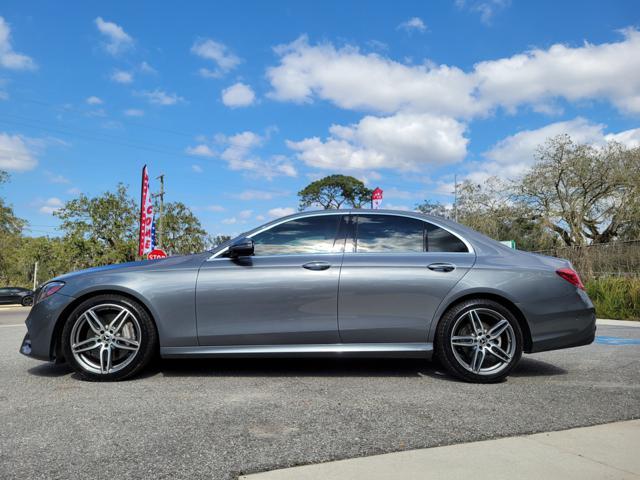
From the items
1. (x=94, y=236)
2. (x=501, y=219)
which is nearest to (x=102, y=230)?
(x=94, y=236)

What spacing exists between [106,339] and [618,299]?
1221 cm

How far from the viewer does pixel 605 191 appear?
2877 cm

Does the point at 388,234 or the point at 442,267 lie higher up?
the point at 388,234

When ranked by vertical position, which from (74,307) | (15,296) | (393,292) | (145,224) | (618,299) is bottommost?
(15,296)

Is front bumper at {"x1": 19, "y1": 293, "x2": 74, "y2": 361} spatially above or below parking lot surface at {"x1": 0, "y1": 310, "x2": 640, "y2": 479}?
above

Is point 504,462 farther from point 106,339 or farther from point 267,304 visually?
point 106,339

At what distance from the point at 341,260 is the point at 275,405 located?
1398 millimetres

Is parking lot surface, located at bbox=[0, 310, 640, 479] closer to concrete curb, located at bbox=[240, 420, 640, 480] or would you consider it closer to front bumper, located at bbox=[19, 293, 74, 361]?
concrete curb, located at bbox=[240, 420, 640, 480]

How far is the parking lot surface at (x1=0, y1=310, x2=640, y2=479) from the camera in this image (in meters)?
2.51

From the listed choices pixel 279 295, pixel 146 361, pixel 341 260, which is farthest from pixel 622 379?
pixel 146 361

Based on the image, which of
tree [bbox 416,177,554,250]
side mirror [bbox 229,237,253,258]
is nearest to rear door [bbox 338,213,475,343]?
A: side mirror [bbox 229,237,253,258]

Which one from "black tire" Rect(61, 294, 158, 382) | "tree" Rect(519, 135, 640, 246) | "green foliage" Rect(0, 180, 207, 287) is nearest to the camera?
"black tire" Rect(61, 294, 158, 382)

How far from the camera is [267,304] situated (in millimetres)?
4176

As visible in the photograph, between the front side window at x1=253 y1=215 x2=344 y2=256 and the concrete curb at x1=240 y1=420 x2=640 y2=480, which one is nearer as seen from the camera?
the concrete curb at x1=240 y1=420 x2=640 y2=480
